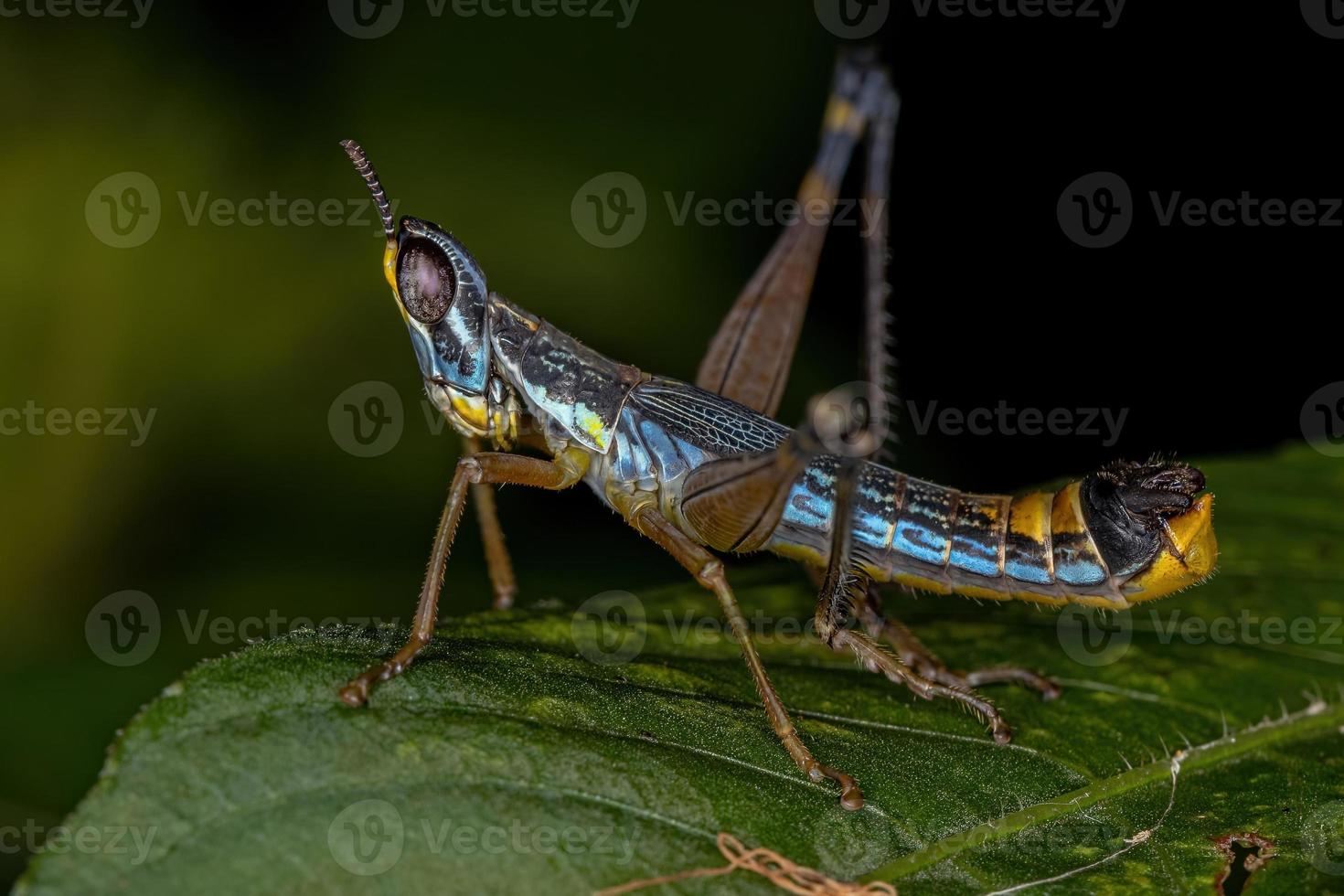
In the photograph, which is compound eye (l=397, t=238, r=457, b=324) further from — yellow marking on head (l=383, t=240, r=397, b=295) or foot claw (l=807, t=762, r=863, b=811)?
foot claw (l=807, t=762, r=863, b=811)

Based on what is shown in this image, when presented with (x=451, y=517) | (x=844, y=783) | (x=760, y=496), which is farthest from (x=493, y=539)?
(x=844, y=783)

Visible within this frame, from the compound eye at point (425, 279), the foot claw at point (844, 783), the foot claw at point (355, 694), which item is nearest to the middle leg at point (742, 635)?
the foot claw at point (844, 783)

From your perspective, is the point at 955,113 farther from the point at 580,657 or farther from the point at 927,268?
the point at 580,657

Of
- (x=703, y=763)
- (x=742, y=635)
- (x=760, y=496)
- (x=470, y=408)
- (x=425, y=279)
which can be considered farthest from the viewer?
(x=470, y=408)

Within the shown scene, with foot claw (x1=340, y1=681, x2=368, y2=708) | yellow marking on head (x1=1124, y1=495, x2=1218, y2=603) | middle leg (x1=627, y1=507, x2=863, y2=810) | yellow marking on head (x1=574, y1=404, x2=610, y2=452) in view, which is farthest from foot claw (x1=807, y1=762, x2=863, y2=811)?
yellow marking on head (x1=574, y1=404, x2=610, y2=452)

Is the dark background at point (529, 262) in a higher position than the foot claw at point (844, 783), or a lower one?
higher

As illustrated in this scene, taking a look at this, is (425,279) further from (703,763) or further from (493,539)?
(703,763)

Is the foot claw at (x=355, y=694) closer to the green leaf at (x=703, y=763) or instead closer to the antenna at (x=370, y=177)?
the green leaf at (x=703, y=763)
